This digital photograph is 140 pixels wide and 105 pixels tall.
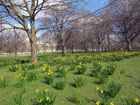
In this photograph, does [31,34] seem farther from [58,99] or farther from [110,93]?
[110,93]

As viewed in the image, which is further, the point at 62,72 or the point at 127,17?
the point at 127,17

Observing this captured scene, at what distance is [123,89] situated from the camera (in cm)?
277

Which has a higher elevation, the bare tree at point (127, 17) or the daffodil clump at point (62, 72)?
the bare tree at point (127, 17)

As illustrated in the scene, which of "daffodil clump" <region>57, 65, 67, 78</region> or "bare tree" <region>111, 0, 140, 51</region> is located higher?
"bare tree" <region>111, 0, 140, 51</region>

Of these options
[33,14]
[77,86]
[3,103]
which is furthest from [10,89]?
[33,14]

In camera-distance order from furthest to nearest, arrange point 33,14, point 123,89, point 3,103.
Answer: point 33,14, point 123,89, point 3,103

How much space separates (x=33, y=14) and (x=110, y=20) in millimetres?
14215

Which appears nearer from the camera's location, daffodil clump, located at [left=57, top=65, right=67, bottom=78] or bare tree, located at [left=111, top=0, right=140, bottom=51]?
daffodil clump, located at [left=57, top=65, right=67, bottom=78]

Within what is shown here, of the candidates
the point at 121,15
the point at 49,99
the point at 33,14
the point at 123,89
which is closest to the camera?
the point at 49,99

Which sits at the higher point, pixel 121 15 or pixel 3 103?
pixel 121 15

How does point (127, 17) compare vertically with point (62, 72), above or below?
above

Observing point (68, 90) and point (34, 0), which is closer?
point (68, 90)

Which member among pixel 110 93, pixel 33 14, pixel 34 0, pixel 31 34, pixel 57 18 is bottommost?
pixel 110 93

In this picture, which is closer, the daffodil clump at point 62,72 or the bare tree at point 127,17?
the daffodil clump at point 62,72
